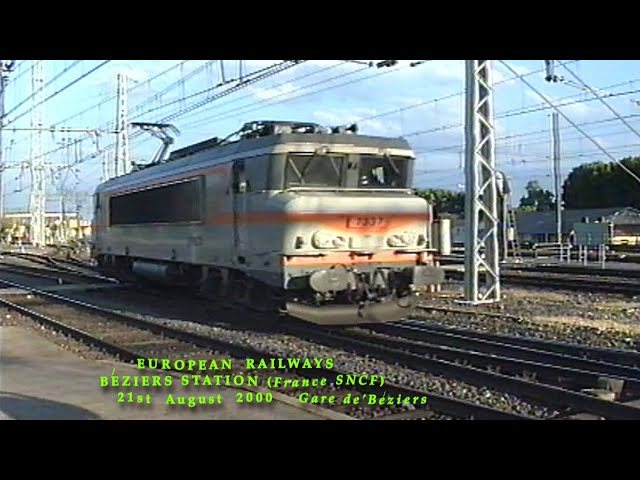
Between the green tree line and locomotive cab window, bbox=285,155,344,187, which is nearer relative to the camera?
locomotive cab window, bbox=285,155,344,187

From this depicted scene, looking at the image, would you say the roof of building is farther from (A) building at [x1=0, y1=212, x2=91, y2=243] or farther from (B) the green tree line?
(A) building at [x1=0, y1=212, x2=91, y2=243]

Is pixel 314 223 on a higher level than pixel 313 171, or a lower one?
lower

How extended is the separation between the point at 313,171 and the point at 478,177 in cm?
543

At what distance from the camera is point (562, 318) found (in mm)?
15094

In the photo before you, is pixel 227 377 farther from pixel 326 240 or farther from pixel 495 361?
pixel 326 240

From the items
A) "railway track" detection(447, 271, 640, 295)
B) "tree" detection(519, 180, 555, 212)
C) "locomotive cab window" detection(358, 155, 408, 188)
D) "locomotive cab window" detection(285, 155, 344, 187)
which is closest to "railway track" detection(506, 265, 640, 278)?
"railway track" detection(447, 271, 640, 295)

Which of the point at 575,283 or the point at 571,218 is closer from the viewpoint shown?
the point at 575,283

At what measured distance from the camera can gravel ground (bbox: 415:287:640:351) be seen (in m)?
12.6

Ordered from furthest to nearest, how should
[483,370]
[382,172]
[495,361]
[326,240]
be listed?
[382,172] < [326,240] < [495,361] < [483,370]

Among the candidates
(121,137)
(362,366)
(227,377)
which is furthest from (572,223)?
(227,377)

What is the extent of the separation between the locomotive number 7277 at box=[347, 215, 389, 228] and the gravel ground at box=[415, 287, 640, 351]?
2.34 m

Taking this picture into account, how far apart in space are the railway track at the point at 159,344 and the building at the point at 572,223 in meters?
50.5

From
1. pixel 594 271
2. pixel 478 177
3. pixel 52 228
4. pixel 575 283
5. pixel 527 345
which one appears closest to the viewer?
pixel 527 345

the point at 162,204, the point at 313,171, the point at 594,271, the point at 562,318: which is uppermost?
the point at 313,171
